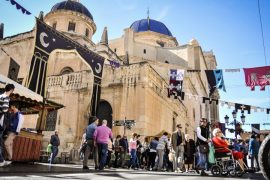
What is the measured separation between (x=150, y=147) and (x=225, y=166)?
5164 mm

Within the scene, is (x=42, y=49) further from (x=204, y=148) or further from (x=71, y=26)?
(x=71, y=26)

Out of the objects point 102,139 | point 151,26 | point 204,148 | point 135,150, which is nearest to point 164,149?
point 135,150

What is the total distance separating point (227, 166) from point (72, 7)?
32.9 m

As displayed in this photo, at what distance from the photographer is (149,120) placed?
57.3ft

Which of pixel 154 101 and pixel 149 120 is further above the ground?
pixel 154 101

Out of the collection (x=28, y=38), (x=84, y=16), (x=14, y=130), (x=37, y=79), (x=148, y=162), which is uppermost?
(x=84, y=16)

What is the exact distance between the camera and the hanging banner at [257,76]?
46.6 feet

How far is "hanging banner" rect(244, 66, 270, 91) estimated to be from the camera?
14.2 meters

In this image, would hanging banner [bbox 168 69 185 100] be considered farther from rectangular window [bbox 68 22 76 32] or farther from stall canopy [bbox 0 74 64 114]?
rectangular window [bbox 68 22 76 32]

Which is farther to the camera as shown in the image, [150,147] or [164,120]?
[164,120]

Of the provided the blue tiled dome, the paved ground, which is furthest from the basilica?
the blue tiled dome

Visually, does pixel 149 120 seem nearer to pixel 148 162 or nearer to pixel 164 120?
pixel 164 120

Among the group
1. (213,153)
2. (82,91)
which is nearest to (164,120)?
(82,91)

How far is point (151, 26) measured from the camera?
4725cm
